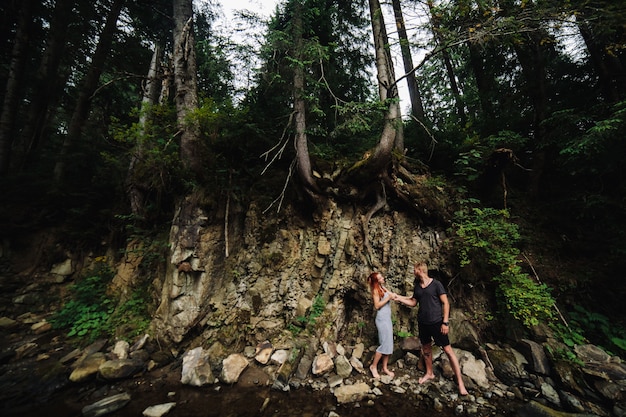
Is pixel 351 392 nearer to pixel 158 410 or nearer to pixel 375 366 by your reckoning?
pixel 375 366

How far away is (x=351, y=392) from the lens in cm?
360

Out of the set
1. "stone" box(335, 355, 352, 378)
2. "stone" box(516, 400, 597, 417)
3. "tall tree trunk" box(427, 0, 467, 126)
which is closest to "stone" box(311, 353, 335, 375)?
"stone" box(335, 355, 352, 378)

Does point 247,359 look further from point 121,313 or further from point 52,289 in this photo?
point 52,289

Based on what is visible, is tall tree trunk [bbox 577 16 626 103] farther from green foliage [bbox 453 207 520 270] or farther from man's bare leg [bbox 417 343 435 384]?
man's bare leg [bbox 417 343 435 384]

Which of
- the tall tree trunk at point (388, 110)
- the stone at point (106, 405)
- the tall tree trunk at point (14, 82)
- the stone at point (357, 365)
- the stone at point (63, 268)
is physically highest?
the tall tree trunk at point (14, 82)

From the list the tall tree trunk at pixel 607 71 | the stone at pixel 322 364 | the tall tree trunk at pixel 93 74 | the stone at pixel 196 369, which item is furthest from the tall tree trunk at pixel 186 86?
the tall tree trunk at pixel 607 71

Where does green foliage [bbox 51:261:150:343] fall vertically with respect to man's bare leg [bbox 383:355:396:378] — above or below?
above

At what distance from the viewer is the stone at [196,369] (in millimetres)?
3941

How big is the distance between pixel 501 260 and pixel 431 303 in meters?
1.87

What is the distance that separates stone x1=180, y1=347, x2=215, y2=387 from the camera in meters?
3.94

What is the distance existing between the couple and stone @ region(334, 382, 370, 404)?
1.23ft

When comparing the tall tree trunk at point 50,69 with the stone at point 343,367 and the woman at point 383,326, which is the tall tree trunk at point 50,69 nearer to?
the stone at point 343,367

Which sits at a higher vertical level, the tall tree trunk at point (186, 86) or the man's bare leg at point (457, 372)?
the tall tree trunk at point (186, 86)

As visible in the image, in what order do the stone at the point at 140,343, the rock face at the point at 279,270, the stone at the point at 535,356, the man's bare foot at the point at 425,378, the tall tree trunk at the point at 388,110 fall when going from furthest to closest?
the tall tree trunk at the point at 388,110, the rock face at the point at 279,270, the stone at the point at 140,343, the man's bare foot at the point at 425,378, the stone at the point at 535,356
